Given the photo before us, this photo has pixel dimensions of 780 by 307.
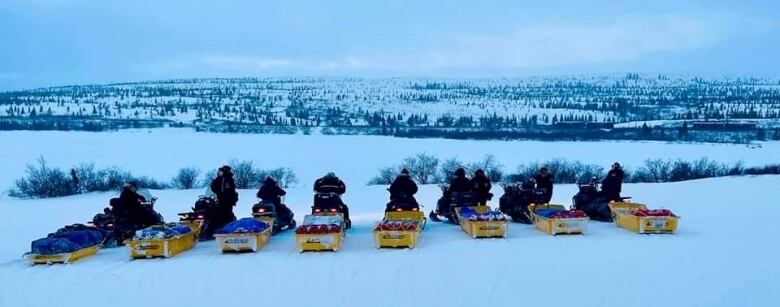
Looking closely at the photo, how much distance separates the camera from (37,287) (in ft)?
33.3

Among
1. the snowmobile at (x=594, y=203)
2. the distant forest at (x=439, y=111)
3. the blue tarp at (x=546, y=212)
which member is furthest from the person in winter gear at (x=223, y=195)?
the distant forest at (x=439, y=111)

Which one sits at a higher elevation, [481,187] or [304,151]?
[481,187]

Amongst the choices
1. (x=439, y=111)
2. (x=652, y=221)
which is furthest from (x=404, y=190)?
(x=439, y=111)

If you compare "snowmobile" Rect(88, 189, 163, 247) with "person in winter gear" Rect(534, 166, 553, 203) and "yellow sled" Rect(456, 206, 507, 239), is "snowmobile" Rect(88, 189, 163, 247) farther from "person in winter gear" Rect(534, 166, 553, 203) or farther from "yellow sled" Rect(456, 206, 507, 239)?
"person in winter gear" Rect(534, 166, 553, 203)

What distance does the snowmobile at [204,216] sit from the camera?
46.3 feet

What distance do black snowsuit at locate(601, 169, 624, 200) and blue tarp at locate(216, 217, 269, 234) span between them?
774 centimetres

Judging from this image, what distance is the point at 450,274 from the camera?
405 inches

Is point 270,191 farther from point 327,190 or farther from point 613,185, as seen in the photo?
point 613,185

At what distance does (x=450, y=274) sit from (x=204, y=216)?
243 inches

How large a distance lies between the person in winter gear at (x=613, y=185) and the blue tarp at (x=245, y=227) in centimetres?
774

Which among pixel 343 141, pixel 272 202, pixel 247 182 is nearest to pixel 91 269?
pixel 272 202

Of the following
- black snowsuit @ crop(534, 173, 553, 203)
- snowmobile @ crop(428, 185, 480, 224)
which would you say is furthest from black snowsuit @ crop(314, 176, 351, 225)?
black snowsuit @ crop(534, 173, 553, 203)

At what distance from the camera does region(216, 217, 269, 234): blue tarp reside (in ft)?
39.9

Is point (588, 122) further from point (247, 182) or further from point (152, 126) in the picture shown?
point (247, 182)
